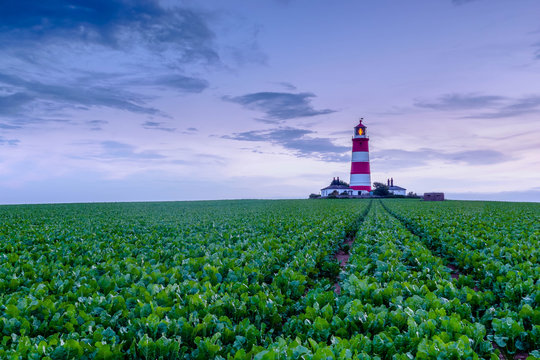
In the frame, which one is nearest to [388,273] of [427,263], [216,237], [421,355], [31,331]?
[427,263]

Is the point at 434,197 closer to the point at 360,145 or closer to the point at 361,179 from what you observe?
the point at 361,179

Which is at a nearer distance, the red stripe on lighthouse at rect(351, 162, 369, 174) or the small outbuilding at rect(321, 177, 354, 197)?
the red stripe on lighthouse at rect(351, 162, 369, 174)

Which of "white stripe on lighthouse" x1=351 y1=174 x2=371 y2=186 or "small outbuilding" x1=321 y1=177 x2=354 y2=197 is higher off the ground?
"white stripe on lighthouse" x1=351 y1=174 x2=371 y2=186

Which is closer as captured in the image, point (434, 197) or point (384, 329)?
point (384, 329)

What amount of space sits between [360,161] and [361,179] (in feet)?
14.3

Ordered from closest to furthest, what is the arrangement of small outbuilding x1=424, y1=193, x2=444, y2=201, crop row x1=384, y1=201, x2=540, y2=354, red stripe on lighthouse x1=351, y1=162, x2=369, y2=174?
crop row x1=384, y1=201, x2=540, y2=354, small outbuilding x1=424, y1=193, x2=444, y2=201, red stripe on lighthouse x1=351, y1=162, x2=369, y2=174

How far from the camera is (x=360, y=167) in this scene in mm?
79375

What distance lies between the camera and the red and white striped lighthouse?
78.9m

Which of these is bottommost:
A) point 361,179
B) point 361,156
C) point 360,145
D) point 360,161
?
point 361,179

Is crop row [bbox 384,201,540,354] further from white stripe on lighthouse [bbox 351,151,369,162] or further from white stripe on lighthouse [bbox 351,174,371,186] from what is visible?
white stripe on lighthouse [bbox 351,174,371,186]

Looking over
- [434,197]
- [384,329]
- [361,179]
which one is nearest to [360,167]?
[361,179]

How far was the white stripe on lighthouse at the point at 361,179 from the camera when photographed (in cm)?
7997

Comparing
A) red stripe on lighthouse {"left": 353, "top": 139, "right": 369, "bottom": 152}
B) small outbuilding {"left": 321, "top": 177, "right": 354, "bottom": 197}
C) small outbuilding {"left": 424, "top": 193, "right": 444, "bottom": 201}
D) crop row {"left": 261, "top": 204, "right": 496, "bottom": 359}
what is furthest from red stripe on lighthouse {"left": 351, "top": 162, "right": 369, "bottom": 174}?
crop row {"left": 261, "top": 204, "right": 496, "bottom": 359}

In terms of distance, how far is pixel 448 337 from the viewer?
12.3 ft
